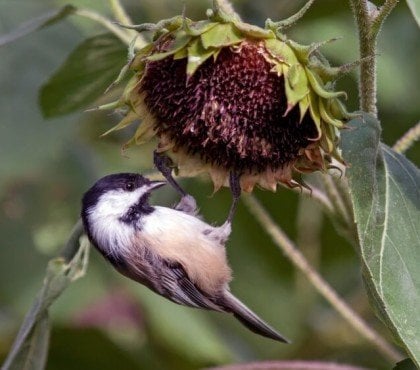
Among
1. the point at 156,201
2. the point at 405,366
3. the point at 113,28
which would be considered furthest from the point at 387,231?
the point at 156,201

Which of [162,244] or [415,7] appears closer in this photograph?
[415,7]

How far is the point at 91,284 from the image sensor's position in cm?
375

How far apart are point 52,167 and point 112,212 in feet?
3.23

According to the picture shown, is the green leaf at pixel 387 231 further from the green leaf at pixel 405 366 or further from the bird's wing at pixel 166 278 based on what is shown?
the bird's wing at pixel 166 278

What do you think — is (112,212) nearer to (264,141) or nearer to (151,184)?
(151,184)

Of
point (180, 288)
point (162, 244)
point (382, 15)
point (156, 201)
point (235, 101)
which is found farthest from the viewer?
point (156, 201)

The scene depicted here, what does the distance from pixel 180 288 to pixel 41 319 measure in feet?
1.08

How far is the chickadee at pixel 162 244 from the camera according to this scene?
263 cm

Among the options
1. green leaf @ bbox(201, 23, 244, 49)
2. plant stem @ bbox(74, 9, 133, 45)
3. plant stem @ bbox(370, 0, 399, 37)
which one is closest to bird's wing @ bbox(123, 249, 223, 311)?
plant stem @ bbox(74, 9, 133, 45)

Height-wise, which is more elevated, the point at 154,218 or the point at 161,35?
the point at 161,35

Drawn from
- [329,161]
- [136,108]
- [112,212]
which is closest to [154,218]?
[112,212]

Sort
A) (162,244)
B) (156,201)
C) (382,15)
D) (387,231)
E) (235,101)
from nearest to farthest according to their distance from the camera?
(382,15) < (387,231) < (235,101) < (162,244) < (156,201)

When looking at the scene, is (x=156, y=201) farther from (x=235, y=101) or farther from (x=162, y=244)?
(x=235, y=101)

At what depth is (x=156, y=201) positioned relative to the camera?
3.33m
